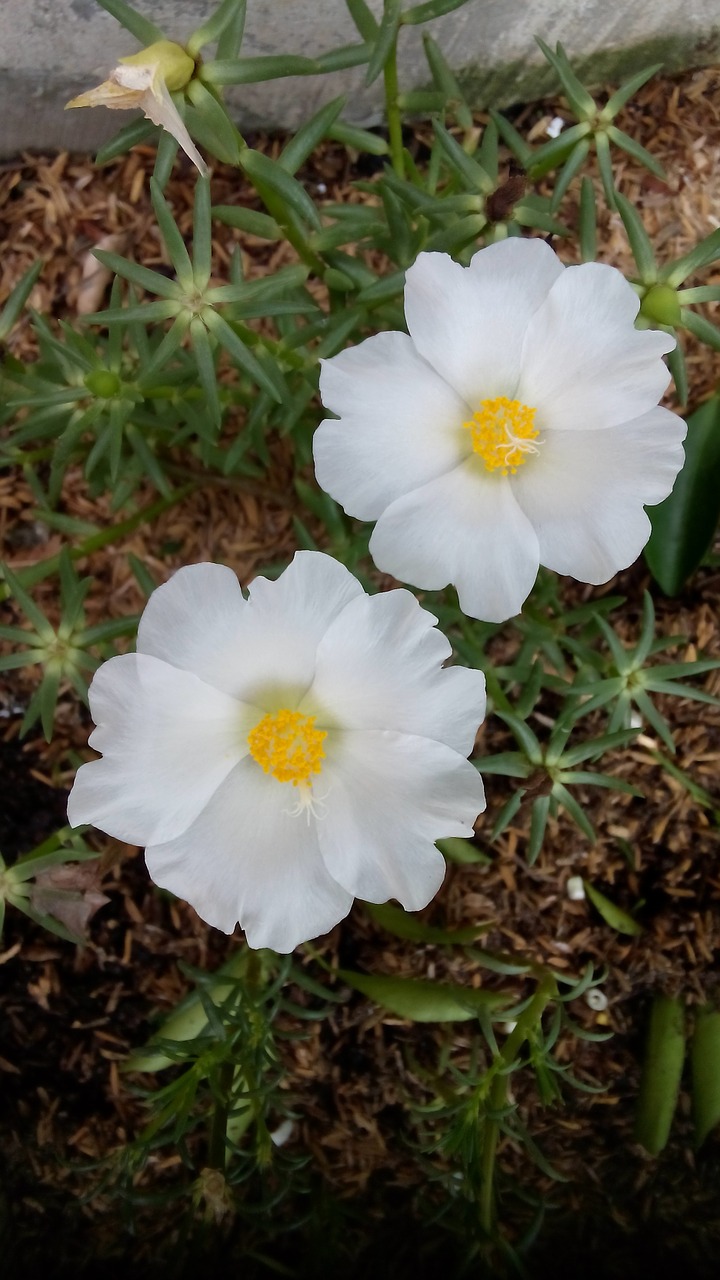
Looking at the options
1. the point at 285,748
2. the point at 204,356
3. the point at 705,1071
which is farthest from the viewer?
the point at 705,1071

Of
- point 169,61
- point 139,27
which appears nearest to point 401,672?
point 169,61

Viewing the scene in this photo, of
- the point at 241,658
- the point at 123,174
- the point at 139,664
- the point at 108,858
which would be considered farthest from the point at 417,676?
the point at 123,174

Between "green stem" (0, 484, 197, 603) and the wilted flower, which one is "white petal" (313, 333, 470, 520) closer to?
the wilted flower

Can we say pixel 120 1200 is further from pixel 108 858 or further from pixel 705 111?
pixel 705 111

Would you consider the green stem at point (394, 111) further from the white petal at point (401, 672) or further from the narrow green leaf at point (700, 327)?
the white petal at point (401, 672)

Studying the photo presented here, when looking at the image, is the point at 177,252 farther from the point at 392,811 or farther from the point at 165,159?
the point at 392,811

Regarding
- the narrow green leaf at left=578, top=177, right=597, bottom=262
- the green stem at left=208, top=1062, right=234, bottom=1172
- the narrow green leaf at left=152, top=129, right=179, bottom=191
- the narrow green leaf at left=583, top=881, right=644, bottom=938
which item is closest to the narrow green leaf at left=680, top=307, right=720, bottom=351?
the narrow green leaf at left=578, top=177, right=597, bottom=262
